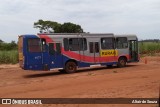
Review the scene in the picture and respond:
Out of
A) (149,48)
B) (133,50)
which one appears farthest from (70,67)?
(149,48)

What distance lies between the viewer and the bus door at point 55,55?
22.1 metres

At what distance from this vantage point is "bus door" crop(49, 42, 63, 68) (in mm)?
22062

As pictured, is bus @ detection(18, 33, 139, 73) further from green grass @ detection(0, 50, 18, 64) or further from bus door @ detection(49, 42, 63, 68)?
green grass @ detection(0, 50, 18, 64)

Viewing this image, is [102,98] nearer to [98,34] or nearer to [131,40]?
[98,34]

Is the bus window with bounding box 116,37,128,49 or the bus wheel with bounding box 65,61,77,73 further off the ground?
the bus window with bounding box 116,37,128,49

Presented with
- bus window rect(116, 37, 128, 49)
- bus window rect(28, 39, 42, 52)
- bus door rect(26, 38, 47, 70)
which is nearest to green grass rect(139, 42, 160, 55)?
bus window rect(116, 37, 128, 49)

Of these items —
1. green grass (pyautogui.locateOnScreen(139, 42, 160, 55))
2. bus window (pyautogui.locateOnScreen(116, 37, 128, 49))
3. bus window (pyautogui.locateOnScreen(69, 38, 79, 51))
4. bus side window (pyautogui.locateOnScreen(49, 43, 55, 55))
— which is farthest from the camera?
green grass (pyautogui.locateOnScreen(139, 42, 160, 55))

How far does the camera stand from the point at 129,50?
2639cm

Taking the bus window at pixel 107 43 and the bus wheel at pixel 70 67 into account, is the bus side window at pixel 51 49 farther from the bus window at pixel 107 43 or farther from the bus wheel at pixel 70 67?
the bus window at pixel 107 43

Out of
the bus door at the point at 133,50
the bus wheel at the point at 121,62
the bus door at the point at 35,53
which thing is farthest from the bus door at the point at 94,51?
A: the bus door at the point at 35,53

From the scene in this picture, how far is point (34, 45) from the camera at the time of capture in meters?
21.4

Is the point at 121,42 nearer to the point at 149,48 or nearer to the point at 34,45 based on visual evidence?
the point at 34,45

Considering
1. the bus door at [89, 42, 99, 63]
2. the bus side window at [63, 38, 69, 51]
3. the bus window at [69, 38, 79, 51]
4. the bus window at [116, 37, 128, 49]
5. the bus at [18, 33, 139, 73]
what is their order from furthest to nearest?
1. the bus window at [116, 37, 128, 49]
2. the bus door at [89, 42, 99, 63]
3. the bus window at [69, 38, 79, 51]
4. the bus side window at [63, 38, 69, 51]
5. the bus at [18, 33, 139, 73]

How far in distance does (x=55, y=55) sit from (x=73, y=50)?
153 cm
